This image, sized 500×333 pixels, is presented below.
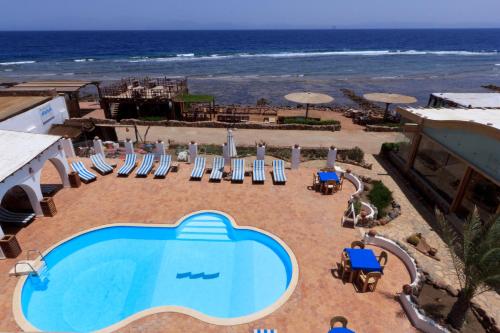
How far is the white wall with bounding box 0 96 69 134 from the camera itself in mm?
17297

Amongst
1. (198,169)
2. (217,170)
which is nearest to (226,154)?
(217,170)

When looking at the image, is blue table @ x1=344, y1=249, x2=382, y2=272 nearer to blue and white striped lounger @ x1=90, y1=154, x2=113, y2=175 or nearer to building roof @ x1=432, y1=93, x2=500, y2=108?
blue and white striped lounger @ x1=90, y1=154, x2=113, y2=175

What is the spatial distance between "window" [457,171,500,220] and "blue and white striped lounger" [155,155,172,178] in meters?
14.7

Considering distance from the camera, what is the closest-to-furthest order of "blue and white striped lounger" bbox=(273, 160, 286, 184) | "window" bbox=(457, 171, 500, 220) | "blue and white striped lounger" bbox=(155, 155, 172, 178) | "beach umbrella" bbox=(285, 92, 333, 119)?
"window" bbox=(457, 171, 500, 220) → "blue and white striped lounger" bbox=(273, 160, 286, 184) → "blue and white striped lounger" bbox=(155, 155, 172, 178) → "beach umbrella" bbox=(285, 92, 333, 119)

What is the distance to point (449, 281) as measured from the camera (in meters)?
10.4

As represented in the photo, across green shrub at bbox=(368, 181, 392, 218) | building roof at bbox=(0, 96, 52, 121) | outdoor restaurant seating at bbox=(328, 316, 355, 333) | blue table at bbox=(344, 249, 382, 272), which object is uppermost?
building roof at bbox=(0, 96, 52, 121)

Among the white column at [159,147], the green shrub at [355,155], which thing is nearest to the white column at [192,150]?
the white column at [159,147]

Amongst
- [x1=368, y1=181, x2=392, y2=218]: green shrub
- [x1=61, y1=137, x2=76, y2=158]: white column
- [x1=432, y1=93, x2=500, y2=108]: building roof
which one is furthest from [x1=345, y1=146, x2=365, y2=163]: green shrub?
[x1=61, y1=137, x2=76, y2=158]: white column

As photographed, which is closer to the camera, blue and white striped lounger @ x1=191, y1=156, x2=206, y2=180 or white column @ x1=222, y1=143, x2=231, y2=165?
blue and white striped lounger @ x1=191, y1=156, x2=206, y2=180

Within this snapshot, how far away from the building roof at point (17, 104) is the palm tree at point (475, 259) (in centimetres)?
2184

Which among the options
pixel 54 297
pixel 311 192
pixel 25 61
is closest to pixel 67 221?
pixel 54 297

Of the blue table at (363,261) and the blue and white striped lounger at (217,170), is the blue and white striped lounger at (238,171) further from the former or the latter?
the blue table at (363,261)

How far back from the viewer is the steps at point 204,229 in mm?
12094

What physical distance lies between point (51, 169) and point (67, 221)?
237 inches
